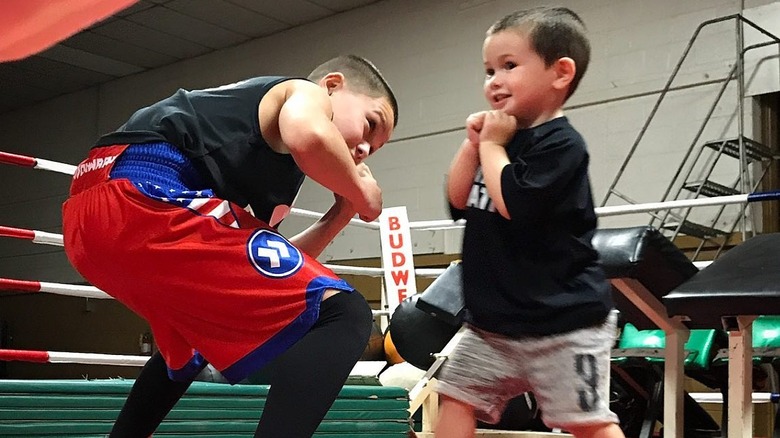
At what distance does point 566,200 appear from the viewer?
4.53 ft

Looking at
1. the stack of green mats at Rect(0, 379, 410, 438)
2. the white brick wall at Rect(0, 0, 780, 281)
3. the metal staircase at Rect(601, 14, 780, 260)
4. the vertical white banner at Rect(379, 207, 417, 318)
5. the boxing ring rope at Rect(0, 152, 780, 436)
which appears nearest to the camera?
the stack of green mats at Rect(0, 379, 410, 438)

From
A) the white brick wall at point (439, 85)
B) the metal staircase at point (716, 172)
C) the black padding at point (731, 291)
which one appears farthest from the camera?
the white brick wall at point (439, 85)

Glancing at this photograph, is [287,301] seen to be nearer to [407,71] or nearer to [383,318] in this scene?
[383,318]

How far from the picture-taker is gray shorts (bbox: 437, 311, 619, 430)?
131cm

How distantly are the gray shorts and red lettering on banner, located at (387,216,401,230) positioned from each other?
7.89ft

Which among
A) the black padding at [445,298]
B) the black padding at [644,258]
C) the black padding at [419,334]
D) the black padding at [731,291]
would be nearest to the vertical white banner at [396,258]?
the black padding at [419,334]

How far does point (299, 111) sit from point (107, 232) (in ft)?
1.07

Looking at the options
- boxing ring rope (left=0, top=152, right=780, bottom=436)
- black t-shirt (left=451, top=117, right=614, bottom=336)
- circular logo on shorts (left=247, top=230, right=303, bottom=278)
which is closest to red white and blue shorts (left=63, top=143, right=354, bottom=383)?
circular logo on shorts (left=247, top=230, right=303, bottom=278)

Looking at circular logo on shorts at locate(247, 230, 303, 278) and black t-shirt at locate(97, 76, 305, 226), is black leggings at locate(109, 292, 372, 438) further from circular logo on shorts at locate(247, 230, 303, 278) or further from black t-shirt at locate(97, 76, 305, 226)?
black t-shirt at locate(97, 76, 305, 226)

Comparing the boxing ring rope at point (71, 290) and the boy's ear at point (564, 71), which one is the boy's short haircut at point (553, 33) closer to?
the boy's ear at point (564, 71)

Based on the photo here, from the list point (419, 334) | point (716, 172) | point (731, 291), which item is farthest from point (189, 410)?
point (716, 172)

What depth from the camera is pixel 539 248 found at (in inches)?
54.2

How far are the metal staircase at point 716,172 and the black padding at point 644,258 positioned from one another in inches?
107

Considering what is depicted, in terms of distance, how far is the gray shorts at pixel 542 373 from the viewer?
131 cm
